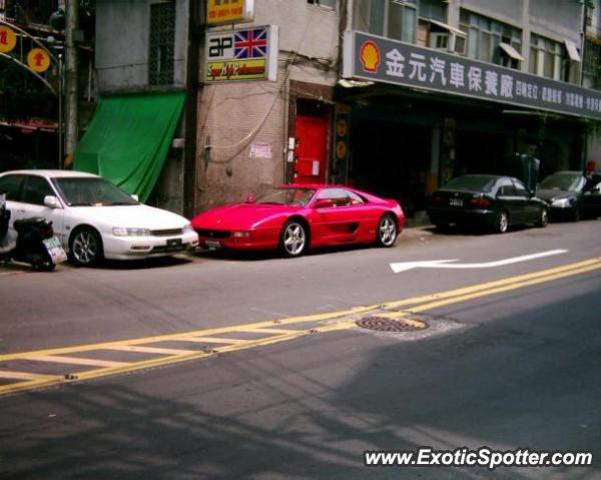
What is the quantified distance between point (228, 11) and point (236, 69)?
1278 millimetres

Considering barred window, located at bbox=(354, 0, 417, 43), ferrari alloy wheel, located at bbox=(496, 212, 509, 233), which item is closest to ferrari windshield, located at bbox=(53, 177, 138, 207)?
ferrari alloy wheel, located at bbox=(496, 212, 509, 233)

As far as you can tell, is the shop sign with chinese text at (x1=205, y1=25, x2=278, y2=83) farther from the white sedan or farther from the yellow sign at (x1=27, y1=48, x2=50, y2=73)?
the white sedan

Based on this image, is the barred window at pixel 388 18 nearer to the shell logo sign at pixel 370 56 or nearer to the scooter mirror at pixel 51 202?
the shell logo sign at pixel 370 56

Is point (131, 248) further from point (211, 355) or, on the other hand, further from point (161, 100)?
point (161, 100)

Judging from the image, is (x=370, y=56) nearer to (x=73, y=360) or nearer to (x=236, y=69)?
(x=236, y=69)

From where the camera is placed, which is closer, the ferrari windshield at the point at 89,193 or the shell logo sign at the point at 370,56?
the ferrari windshield at the point at 89,193

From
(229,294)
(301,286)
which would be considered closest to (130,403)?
(229,294)

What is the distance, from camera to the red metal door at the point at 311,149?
19.3 meters

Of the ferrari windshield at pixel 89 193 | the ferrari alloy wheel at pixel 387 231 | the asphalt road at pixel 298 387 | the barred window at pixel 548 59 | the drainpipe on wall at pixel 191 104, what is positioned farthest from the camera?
the barred window at pixel 548 59

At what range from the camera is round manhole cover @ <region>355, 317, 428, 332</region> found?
8.09 metres

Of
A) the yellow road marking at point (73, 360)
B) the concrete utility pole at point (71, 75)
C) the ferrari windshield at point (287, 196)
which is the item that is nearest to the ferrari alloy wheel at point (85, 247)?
the ferrari windshield at point (287, 196)

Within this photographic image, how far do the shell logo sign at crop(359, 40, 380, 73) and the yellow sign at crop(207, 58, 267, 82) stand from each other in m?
3.27

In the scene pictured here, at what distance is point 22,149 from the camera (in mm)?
24656

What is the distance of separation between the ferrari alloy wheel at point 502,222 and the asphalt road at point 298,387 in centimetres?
773
